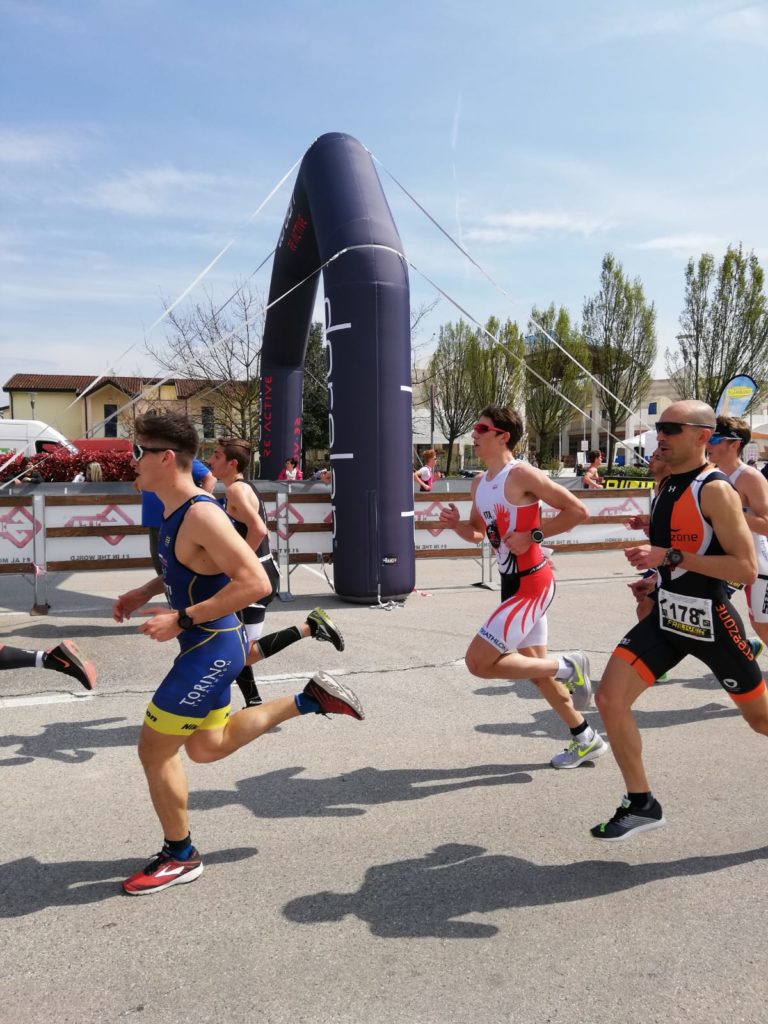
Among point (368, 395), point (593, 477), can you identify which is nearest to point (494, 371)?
point (593, 477)

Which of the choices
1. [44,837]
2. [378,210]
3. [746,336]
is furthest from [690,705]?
[746,336]

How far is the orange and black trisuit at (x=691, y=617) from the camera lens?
346cm

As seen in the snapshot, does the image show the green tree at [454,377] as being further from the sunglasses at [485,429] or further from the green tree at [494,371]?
the sunglasses at [485,429]

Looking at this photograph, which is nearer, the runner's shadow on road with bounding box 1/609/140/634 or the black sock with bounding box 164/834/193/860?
the black sock with bounding box 164/834/193/860

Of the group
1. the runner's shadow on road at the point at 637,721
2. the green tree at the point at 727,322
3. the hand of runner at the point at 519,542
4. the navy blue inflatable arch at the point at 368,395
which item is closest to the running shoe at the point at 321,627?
the runner's shadow on road at the point at 637,721

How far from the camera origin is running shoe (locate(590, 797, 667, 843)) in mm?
3457

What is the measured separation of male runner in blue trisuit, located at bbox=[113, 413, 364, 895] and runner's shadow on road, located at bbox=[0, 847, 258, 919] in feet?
0.49

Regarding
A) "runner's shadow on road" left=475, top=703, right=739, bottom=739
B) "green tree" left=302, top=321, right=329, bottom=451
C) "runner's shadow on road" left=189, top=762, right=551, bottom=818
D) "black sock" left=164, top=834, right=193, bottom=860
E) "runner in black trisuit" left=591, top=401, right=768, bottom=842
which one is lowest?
"runner's shadow on road" left=475, top=703, right=739, bottom=739

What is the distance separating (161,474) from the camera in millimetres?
3131

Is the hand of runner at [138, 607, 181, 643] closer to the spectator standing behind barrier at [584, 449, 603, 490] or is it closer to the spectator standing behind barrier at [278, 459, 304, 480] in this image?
the spectator standing behind barrier at [278, 459, 304, 480]

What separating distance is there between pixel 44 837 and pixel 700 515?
10.6 ft

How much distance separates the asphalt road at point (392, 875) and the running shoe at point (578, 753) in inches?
2.8

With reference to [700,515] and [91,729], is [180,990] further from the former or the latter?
[91,729]

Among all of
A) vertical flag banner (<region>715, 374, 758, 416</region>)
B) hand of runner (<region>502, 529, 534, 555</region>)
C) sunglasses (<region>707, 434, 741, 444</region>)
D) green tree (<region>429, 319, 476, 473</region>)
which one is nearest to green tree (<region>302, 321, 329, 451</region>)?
green tree (<region>429, 319, 476, 473</region>)
